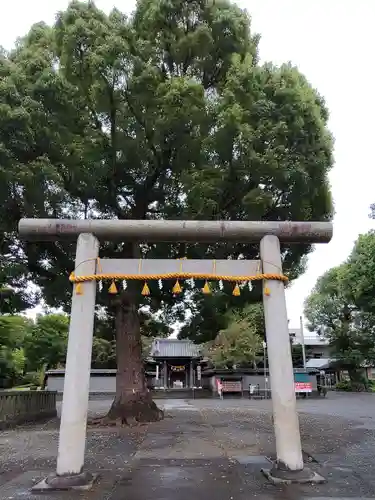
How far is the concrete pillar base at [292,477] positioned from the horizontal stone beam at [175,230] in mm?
3420

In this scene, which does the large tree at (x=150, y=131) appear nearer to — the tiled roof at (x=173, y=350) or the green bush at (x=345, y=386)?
the tiled roof at (x=173, y=350)

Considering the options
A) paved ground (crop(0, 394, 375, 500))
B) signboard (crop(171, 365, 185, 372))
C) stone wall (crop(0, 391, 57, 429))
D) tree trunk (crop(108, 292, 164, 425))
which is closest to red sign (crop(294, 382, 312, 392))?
signboard (crop(171, 365, 185, 372))

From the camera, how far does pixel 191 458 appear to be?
783 centimetres

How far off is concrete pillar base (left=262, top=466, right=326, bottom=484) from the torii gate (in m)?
0.01

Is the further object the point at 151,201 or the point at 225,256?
the point at 151,201

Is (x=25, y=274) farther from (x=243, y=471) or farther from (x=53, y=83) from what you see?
(x=243, y=471)

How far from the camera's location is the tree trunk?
1332cm

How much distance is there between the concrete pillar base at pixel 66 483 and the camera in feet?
18.7

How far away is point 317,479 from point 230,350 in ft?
103

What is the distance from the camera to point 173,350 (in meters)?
42.9

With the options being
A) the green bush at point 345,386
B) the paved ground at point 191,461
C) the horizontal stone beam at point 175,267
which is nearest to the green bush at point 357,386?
the green bush at point 345,386

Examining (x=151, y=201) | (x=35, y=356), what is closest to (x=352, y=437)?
(x=151, y=201)

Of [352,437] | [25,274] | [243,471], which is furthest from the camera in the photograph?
[25,274]

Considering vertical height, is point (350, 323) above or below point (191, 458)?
above
